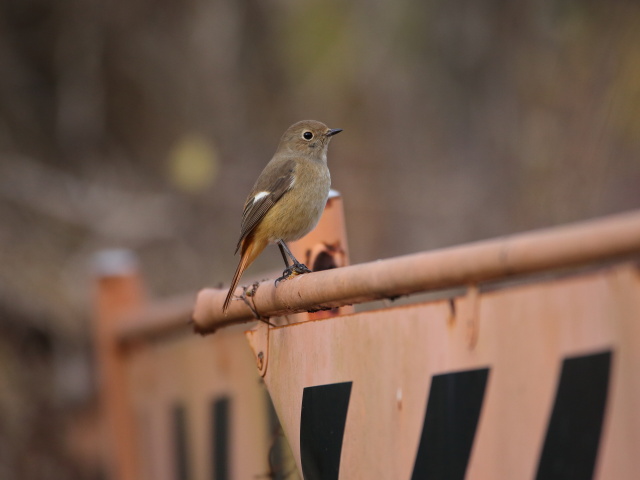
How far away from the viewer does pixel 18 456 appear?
633cm

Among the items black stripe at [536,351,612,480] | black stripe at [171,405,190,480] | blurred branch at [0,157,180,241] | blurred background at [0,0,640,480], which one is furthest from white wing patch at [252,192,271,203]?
blurred branch at [0,157,180,241]

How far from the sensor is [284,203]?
12.1 ft

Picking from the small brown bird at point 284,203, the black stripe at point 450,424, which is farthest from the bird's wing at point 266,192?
the black stripe at point 450,424

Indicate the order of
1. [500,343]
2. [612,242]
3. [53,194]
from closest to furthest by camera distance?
1. [612,242]
2. [500,343]
3. [53,194]

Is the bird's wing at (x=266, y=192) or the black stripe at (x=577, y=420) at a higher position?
the bird's wing at (x=266, y=192)

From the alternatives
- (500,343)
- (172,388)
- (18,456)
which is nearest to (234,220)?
(18,456)

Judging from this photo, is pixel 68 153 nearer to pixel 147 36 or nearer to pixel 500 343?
pixel 147 36

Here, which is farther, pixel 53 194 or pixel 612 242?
pixel 53 194

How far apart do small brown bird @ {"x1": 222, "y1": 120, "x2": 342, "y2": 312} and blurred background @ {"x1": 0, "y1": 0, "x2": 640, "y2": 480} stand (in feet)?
11.3

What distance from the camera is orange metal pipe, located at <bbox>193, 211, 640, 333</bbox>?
1.26m

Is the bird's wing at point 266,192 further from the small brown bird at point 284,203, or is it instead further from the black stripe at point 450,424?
the black stripe at point 450,424

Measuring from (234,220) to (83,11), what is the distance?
7.55 feet

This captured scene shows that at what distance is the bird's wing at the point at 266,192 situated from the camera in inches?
145

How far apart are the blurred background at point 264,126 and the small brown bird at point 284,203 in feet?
11.3
